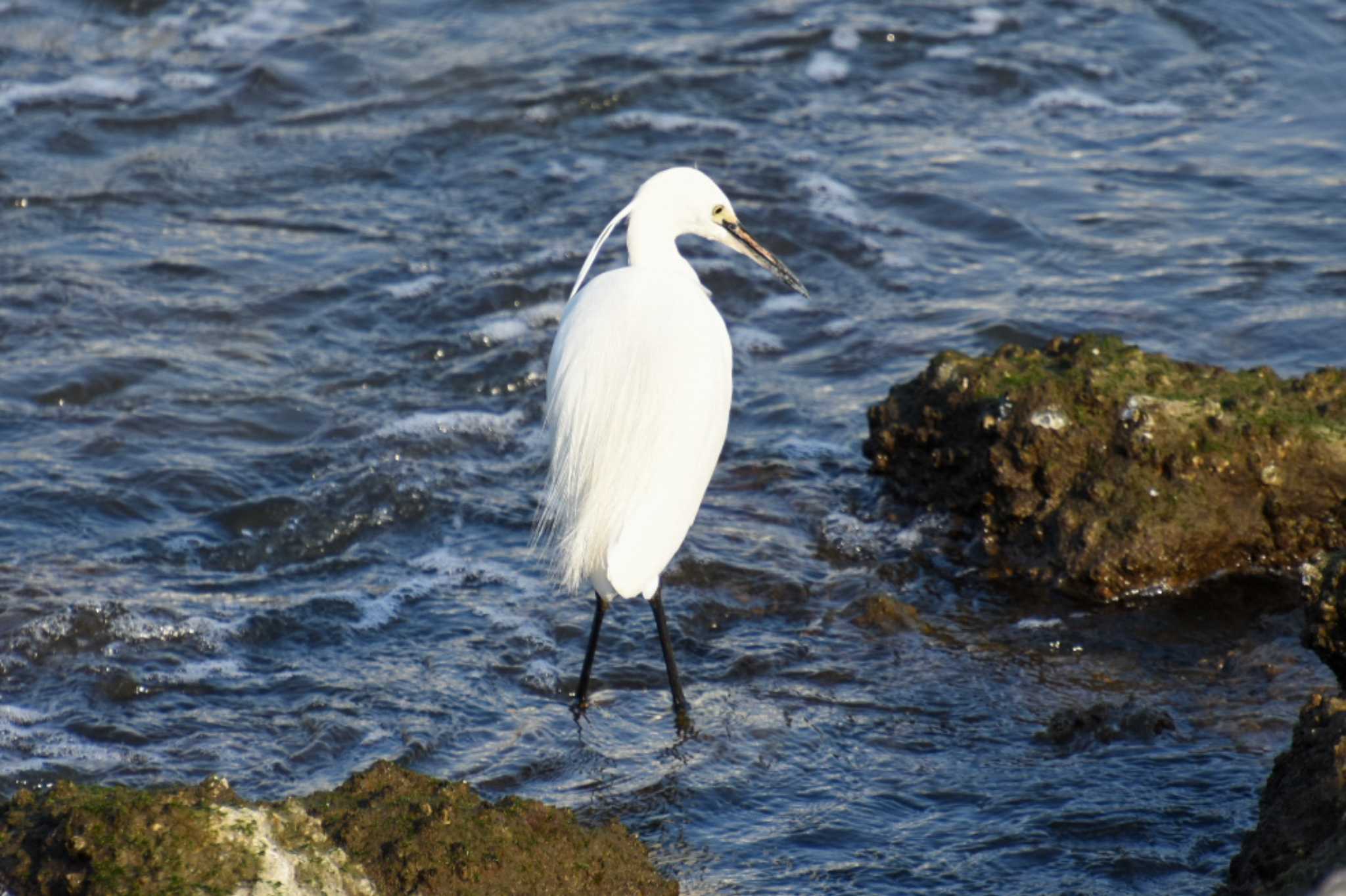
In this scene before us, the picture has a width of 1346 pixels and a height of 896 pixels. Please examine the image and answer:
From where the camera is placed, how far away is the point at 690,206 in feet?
15.2

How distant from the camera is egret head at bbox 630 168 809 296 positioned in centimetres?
457

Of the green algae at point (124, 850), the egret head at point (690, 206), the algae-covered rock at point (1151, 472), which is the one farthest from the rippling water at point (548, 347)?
the green algae at point (124, 850)

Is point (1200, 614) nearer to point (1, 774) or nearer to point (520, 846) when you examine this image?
point (520, 846)

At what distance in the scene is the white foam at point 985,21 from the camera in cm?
1042

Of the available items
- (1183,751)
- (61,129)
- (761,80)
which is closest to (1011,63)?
(761,80)

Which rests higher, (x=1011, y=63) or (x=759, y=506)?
(x=1011, y=63)

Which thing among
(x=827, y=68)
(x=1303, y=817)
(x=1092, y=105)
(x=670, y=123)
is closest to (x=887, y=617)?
(x=1303, y=817)

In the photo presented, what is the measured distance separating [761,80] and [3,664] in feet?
22.4

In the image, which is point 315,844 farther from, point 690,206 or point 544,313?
point 544,313

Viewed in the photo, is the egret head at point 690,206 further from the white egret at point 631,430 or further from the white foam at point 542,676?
the white foam at point 542,676

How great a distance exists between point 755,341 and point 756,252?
2.03 m

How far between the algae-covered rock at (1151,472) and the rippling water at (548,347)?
194mm

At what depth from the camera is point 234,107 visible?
941 cm

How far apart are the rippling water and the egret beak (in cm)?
97
